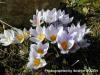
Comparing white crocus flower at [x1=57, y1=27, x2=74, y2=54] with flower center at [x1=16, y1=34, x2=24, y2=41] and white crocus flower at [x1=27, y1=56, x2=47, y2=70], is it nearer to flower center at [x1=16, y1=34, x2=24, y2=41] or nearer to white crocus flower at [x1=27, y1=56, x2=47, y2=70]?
white crocus flower at [x1=27, y1=56, x2=47, y2=70]

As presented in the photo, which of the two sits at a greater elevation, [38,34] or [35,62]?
[38,34]

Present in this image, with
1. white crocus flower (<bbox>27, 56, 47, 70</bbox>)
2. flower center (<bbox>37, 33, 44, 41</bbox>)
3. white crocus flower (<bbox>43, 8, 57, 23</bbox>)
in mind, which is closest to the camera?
white crocus flower (<bbox>27, 56, 47, 70</bbox>)

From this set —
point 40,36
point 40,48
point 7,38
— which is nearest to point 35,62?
point 40,48

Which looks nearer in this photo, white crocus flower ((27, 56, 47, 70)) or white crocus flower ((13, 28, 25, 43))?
white crocus flower ((27, 56, 47, 70))

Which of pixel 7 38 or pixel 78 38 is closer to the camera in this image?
pixel 78 38

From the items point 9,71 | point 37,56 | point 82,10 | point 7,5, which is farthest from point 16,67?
point 82,10

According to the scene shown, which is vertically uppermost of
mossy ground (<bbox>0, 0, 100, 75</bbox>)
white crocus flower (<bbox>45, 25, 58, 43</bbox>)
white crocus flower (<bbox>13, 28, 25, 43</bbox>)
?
white crocus flower (<bbox>45, 25, 58, 43</bbox>)

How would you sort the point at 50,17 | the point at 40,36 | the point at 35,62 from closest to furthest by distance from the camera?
1. the point at 35,62
2. the point at 40,36
3. the point at 50,17

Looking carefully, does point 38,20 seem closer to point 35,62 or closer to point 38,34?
point 38,34

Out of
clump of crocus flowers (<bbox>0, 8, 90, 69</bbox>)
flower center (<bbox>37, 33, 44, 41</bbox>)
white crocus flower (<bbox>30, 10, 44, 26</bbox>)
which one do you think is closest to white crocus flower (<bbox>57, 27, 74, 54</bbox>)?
clump of crocus flowers (<bbox>0, 8, 90, 69</bbox>)

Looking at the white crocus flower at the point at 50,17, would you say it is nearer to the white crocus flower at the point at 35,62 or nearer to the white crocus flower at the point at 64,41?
the white crocus flower at the point at 64,41
